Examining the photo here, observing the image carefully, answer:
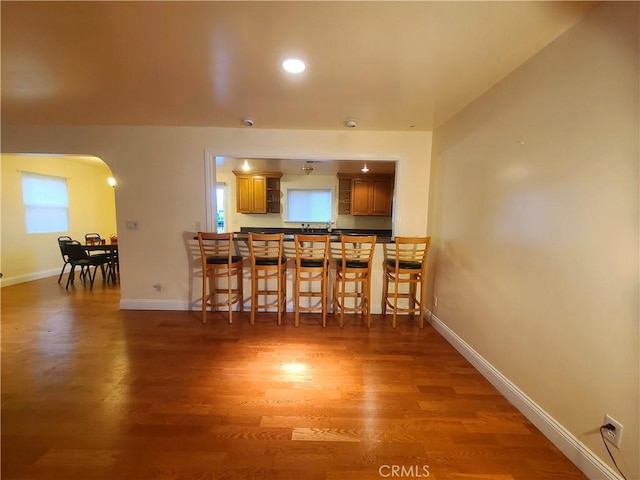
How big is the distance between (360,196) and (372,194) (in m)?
0.27

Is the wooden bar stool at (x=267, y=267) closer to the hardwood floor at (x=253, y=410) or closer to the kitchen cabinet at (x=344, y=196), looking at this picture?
the hardwood floor at (x=253, y=410)

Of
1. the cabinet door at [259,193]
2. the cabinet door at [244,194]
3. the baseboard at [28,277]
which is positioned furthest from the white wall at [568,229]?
the baseboard at [28,277]

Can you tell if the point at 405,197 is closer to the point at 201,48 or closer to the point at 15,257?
the point at 201,48

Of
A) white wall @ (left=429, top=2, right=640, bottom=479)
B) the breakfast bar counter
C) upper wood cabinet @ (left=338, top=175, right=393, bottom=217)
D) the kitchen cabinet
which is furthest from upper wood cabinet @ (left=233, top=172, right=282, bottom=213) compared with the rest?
white wall @ (left=429, top=2, right=640, bottom=479)

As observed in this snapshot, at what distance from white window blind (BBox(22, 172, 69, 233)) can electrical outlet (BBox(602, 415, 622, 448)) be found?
732 cm

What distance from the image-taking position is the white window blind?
4.23m

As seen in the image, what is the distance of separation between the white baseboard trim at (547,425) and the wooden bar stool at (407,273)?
2.51 feet

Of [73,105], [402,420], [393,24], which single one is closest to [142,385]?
[402,420]

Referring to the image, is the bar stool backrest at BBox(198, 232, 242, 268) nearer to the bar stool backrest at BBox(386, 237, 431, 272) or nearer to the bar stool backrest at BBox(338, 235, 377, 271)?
the bar stool backrest at BBox(338, 235, 377, 271)

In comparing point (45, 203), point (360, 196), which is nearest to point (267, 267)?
point (360, 196)

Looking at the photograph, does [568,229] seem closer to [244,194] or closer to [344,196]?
[344,196]

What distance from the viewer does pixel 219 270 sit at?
301 centimetres

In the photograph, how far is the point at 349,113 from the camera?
2.34 m

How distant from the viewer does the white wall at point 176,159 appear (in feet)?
9.23
